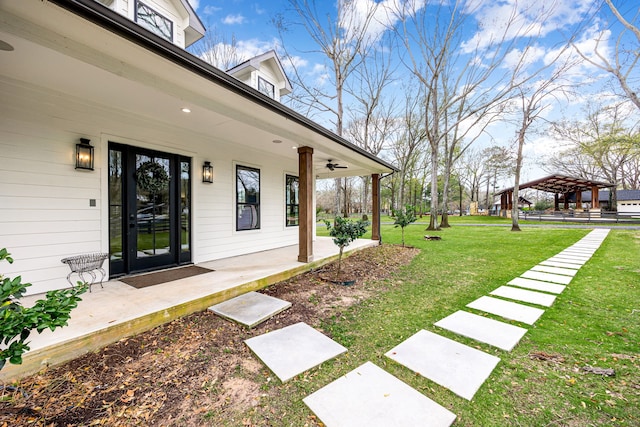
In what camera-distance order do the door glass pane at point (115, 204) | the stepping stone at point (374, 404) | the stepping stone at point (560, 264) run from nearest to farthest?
the stepping stone at point (374, 404), the door glass pane at point (115, 204), the stepping stone at point (560, 264)

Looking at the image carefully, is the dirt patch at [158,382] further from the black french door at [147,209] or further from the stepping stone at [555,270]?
the stepping stone at [555,270]

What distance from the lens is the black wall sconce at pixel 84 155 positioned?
329 centimetres

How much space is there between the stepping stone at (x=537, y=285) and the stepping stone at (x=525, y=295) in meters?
0.23

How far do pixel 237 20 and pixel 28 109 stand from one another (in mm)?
9411

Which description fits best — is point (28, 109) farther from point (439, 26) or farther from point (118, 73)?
point (439, 26)

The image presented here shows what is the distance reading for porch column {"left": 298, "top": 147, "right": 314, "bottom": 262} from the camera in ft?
15.3

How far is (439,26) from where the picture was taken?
37.3ft

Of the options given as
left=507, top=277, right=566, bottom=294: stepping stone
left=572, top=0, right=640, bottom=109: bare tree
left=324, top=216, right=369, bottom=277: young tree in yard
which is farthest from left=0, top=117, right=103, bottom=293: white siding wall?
left=572, top=0, right=640, bottom=109: bare tree

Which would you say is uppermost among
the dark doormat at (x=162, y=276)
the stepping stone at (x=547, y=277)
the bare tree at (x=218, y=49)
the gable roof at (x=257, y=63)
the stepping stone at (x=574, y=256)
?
the bare tree at (x=218, y=49)

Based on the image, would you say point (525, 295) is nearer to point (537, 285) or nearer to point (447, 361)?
point (537, 285)

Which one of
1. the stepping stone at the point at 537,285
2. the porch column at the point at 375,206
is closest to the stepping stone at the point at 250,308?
the stepping stone at the point at 537,285

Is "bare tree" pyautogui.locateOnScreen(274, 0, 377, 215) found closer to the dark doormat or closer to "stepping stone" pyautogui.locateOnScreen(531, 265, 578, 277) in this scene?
"stepping stone" pyautogui.locateOnScreen(531, 265, 578, 277)

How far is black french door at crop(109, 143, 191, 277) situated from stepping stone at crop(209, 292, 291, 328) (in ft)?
6.00

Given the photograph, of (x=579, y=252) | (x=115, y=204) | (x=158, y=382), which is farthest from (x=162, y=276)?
A: (x=579, y=252)
